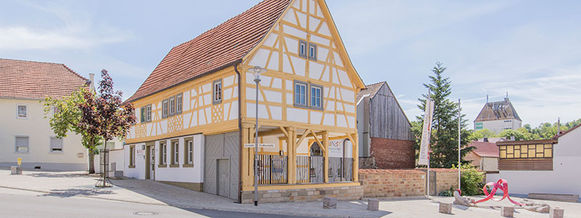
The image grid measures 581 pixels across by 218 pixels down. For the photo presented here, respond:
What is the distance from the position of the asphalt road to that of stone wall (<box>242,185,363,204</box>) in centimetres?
297

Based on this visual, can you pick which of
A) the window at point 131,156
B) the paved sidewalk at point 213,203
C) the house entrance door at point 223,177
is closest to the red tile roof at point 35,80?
the window at point 131,156

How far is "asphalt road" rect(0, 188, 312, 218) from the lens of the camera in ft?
46.4

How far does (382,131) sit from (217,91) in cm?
2047

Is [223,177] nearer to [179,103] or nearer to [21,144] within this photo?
[179,103]

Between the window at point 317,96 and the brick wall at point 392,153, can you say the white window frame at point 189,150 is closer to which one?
the window at point 317,96

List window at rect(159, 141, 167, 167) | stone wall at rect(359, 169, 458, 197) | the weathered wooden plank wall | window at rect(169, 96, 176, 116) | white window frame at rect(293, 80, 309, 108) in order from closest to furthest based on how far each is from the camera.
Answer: white window frame at rect(293, 80, 309, 108) < stone wall at rect(359, 169, 458, 197) < window at rect(169, 96, 176, 116) < window at rect(159, 141, 167, 167) < the weathered wooden plank wall

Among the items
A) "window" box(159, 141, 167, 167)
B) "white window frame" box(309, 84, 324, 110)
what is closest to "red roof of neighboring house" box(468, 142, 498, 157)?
"white window frame" box(309, 84, 324, 110)

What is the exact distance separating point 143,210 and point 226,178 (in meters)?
5.71

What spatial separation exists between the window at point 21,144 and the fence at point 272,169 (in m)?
25.2

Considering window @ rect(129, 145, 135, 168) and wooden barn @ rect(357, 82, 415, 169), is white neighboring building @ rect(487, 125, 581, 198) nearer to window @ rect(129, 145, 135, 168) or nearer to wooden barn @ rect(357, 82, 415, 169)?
wooden barn @ rect(357, 82, 415, 169)

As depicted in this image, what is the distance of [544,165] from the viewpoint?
3438cm

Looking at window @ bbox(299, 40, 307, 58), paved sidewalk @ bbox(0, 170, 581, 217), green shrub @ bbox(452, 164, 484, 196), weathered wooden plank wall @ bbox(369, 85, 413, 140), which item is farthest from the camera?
weathered wooden plank wall @ bbox(369, 85, 413, 140)

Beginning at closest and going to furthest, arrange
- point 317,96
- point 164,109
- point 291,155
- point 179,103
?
point 291,155 < point 317,96 < point 179,103 < point 164,109

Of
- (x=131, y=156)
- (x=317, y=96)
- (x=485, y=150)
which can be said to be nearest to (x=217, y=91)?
(x=317, y=96)
